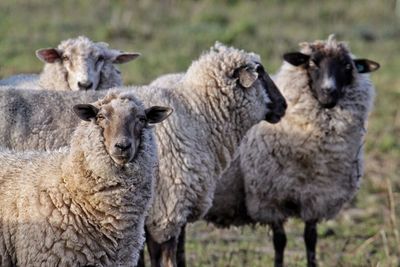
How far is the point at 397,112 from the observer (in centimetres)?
1468

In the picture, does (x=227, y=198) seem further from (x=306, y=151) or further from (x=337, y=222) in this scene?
(x=337, y=222)

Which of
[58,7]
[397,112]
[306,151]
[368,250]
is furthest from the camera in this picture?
[58,7]

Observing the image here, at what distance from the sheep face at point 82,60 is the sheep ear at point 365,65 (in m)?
1.76

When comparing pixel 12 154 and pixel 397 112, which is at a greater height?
pixel 397 112

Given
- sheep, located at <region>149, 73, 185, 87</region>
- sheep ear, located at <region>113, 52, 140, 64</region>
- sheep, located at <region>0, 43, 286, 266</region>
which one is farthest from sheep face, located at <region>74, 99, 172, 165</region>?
sheep ear, located at <region>113, 52, 140, 64</region>

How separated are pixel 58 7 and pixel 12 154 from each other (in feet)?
48.6

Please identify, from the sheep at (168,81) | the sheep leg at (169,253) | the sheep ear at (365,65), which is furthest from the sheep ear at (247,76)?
the sheep ear at (365,65)

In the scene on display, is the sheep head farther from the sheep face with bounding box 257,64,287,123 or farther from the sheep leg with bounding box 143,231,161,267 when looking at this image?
the sheep leg with bounding box 143,231,161,267

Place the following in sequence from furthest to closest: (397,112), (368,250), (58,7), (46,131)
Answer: (58,7) < (397,112) < (368,250) < (46,131)

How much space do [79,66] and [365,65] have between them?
227 centimetres

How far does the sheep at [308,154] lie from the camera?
8.49m

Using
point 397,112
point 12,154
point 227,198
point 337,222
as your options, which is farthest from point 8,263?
point 397,112

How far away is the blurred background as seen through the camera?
31.7 ft

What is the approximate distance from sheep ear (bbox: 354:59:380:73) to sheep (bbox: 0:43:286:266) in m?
1.38
